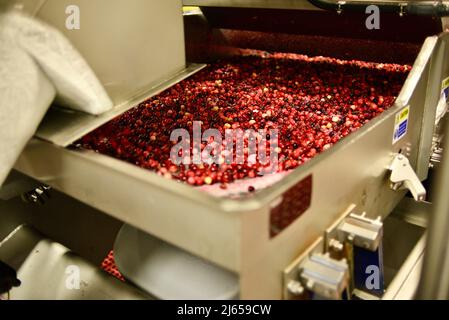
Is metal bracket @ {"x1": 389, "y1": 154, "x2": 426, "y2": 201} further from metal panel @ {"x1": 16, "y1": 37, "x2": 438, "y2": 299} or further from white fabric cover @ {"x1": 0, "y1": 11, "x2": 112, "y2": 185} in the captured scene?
white fabric cover @ {"x1": 0, "y1": 11, "x2": 112, "y2": 185}

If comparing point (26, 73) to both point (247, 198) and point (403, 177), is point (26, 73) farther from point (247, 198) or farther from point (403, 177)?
point (403, 177)

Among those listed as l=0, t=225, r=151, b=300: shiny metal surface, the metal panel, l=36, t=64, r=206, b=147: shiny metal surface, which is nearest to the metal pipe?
the metal panel

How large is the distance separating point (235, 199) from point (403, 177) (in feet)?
2.80

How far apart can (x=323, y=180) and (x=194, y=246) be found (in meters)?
0.38

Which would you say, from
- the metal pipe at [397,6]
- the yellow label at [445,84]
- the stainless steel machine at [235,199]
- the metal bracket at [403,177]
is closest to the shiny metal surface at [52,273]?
the stainless steel machine at [235,199]

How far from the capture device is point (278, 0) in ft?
6.44

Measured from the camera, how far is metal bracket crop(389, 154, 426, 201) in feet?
4.90

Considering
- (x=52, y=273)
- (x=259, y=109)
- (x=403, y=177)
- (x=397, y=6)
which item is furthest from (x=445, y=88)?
(x=52, y=273)

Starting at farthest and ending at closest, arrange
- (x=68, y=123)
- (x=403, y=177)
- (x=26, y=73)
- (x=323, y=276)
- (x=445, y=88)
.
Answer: (x=445, y=88)
(x=403, y=177)
(x=68, y=123)
(x=26, y=73)
(x=323, y=276)

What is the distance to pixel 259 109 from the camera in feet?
6.09

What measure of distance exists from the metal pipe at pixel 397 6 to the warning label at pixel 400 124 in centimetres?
37

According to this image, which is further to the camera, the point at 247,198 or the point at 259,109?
the point at 259,109

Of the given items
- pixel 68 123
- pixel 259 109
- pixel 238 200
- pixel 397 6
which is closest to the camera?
pixel 238 200
